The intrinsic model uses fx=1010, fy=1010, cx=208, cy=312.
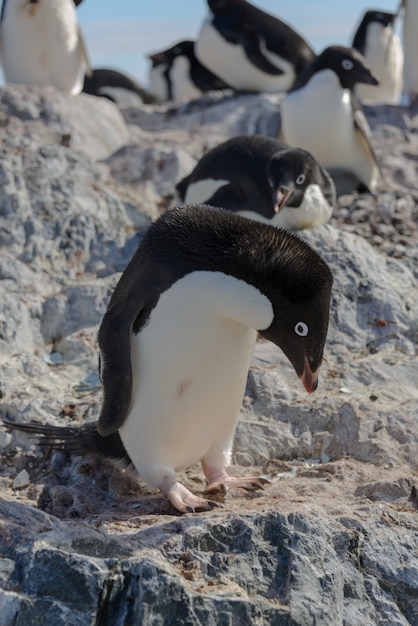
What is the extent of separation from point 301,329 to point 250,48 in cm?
841

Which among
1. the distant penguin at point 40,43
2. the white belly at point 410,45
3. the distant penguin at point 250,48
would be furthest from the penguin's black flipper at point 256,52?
the distant penguin at point 40,43

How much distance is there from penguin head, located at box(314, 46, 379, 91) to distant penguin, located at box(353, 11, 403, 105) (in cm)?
489

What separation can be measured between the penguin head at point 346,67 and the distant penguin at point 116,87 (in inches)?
320

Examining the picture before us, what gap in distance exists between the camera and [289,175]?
5629 millimetres

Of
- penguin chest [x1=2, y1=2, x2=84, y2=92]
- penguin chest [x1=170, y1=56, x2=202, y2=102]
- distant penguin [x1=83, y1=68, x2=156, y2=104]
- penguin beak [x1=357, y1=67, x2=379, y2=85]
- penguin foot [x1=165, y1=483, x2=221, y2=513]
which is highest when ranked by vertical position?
penguin beak [x1=357, y1=67, x2=379, y2=85]

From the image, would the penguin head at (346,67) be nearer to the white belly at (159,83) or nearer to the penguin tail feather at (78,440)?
the penguin tail feather at (78,440)

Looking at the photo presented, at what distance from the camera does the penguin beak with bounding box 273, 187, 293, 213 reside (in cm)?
546

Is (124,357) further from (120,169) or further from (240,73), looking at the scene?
(240,73)

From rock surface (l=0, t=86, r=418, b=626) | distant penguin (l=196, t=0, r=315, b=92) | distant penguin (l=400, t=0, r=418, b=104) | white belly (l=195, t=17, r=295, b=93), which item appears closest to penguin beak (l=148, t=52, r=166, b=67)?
distant penguin (l=196, t=0, r=315, b=92)

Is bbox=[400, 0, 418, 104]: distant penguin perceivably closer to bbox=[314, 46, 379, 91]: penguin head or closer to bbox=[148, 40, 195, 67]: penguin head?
bbox=[314, 46, 379, 91]: penguin head

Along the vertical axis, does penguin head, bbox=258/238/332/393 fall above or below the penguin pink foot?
above

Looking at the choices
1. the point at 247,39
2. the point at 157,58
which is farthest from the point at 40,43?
the point at 157,58

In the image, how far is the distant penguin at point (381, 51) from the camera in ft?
42.6

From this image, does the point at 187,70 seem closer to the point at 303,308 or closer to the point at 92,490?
the point at 92,490
